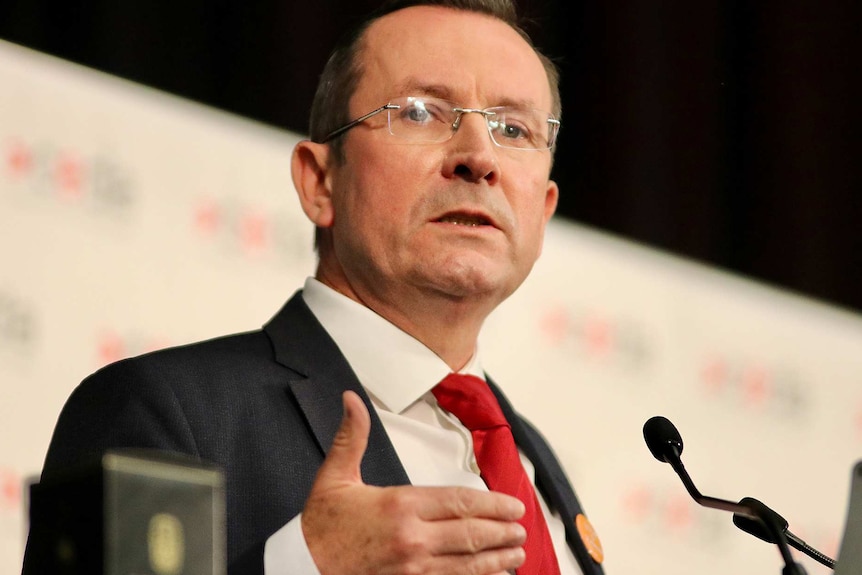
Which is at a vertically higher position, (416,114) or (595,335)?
(416,114)

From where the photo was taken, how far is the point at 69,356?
95.0 inches

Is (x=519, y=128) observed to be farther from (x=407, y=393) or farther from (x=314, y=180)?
(x=407, y=393)

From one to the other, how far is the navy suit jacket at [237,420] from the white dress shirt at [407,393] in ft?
0.27

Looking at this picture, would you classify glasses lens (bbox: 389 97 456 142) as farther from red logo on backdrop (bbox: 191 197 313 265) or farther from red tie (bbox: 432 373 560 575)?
red logo on backdrop (bbox: 191 197 313 265)

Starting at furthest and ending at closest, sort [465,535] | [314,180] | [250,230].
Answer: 1. [250,230]
2. [314,180]
3. [465,535]

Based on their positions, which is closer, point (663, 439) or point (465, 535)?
point (465, 535)

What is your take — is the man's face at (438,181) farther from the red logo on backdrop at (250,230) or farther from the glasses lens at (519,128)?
the red logo on backdrop at (250,230)

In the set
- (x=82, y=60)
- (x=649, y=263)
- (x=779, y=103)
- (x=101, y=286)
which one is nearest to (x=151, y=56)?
(x=82, y=60)

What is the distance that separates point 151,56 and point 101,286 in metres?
0.78

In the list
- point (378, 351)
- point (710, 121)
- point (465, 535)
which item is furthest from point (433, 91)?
point (710, 121)

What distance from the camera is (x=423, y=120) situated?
2.23 meters

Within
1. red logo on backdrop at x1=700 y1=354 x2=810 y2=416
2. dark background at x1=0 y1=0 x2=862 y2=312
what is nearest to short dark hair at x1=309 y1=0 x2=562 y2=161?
dark background at x1=0 y1=0 x2=862 y2=312

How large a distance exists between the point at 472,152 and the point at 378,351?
0.40 m

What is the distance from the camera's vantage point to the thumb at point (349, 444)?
1436 mm
